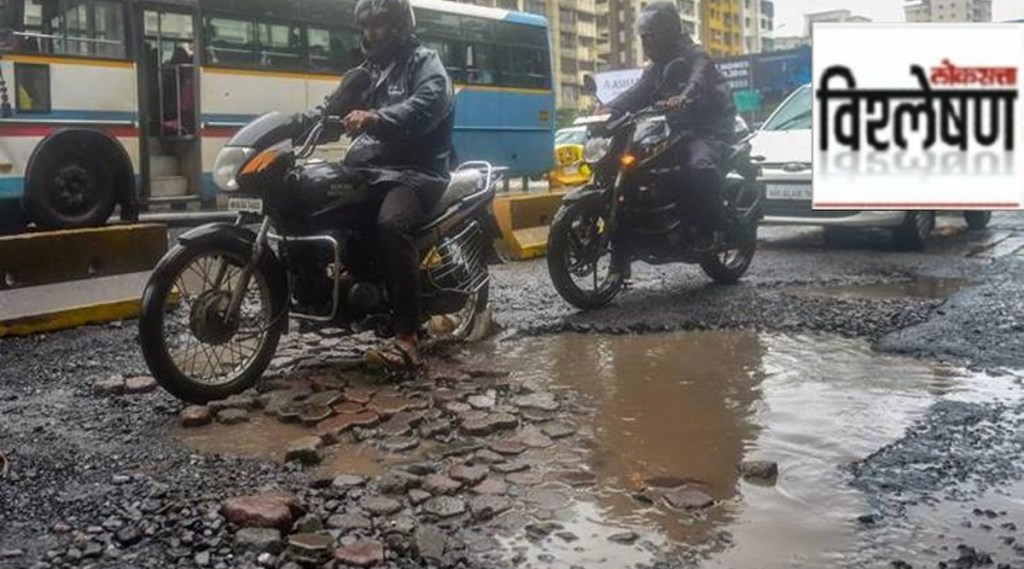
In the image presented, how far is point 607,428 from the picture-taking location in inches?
148

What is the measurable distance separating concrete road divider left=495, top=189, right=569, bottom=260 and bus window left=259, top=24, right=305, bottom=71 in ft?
18.5

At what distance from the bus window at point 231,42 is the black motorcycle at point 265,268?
8.96 m

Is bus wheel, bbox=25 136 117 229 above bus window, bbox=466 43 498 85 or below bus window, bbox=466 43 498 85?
below

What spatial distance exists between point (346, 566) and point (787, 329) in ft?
12.3

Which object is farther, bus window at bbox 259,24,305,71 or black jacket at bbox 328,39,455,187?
bus window at bbox 259,24,305,71

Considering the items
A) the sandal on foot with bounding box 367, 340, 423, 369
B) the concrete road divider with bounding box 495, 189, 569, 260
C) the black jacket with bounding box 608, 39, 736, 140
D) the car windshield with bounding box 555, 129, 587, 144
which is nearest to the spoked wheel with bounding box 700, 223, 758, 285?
the black jacket with bounding box 608, 39, 736, 140

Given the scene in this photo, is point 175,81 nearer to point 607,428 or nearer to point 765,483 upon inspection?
point 607,428

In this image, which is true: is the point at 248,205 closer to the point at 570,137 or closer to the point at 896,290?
the point at 896,290

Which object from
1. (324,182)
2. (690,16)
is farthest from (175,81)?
(690,16)

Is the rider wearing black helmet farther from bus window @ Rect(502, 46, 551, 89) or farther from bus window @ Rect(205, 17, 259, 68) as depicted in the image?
bus window @ Rect(502, 46, 551, 89)

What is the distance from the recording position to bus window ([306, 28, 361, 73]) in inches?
559

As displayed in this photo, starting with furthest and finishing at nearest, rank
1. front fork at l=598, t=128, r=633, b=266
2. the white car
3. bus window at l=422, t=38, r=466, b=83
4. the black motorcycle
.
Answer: bus window at l=422, t=38, r=466, b=83 < the white car < front fork at l=598, t=128, r=633, b=266 < the black motorcycle

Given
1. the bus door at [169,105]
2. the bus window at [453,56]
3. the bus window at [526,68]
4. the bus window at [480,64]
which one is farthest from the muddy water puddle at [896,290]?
the bus window at [526,68]

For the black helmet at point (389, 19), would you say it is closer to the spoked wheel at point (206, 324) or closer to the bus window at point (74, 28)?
the spoked wheel at point (206, 324)
